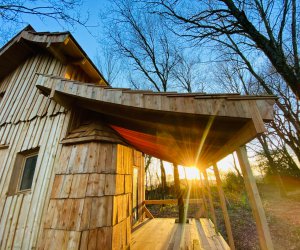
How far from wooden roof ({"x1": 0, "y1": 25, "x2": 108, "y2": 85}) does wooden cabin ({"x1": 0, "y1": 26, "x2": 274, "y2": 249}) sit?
4 cm

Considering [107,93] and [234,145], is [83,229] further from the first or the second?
[234,145]

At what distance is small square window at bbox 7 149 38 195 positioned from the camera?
413 cm

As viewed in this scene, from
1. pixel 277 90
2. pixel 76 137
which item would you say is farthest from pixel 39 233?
pixel 277 90

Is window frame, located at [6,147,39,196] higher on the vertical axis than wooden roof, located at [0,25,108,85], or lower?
lower

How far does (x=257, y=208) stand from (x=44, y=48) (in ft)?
23.8

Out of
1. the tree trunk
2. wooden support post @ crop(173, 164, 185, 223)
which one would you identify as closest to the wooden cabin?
wooden support post @ crop(173, 164, 185, 223)

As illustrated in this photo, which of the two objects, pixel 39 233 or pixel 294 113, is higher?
pixel 294 113

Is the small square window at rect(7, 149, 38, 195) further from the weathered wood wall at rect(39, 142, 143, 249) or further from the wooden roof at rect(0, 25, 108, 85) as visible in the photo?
the wooden roof at rect(0, 25, 108, 85)

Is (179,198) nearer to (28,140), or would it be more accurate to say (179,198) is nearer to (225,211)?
(225,211)

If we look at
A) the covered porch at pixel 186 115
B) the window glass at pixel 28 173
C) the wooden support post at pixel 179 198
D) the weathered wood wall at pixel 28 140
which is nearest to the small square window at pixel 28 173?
the window glass at pixel 28 173

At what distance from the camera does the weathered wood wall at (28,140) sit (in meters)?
3.45

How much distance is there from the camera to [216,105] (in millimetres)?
2268

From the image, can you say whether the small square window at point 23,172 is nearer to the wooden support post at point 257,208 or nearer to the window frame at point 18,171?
the window frame at point 18,171

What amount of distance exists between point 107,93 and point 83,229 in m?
2.36
